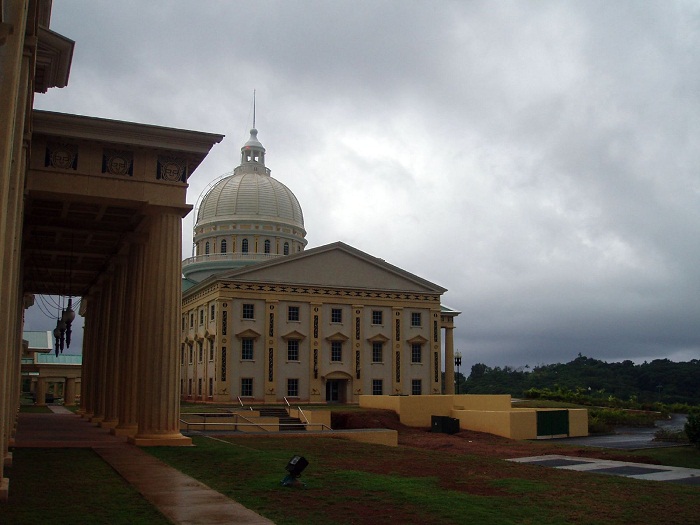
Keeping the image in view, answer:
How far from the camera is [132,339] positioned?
2364cm

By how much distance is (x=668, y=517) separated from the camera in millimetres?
11148

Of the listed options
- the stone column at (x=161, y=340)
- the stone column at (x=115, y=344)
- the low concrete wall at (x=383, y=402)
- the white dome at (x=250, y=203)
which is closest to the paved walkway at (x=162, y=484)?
the stone column at (x=161, y=340)

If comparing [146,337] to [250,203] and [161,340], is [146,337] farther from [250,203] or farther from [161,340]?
[250,203]

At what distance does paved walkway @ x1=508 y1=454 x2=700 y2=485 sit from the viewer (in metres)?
18.2

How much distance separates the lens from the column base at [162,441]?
20.2 meters

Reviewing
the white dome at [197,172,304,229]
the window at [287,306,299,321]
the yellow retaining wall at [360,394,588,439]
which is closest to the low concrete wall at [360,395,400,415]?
the yellow retaining wall at [360,394,588,439]

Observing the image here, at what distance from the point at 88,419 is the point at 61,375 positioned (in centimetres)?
2571

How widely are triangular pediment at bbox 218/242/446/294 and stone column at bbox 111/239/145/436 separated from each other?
3040 cm

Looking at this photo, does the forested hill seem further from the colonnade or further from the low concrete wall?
the colonnade

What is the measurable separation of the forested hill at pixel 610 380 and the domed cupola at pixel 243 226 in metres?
31.0

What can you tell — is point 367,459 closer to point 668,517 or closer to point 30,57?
point 668,517

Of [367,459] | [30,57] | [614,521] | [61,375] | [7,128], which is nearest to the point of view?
[7,128]

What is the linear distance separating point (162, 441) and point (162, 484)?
755 centimetres

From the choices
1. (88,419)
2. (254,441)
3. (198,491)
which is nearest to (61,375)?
(88,419)
